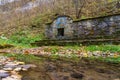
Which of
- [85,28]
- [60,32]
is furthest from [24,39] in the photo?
[85,28]

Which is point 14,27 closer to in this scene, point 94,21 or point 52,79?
point 94,21

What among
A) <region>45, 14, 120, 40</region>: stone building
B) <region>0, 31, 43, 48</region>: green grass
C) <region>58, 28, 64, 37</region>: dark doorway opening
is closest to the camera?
<region>45, 14, 120, 40</region>: stone building

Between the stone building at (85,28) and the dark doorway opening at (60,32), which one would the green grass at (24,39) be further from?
the dark doorway opening at (60,32)

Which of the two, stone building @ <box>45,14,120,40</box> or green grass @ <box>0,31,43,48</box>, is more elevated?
stone building @ <box>45,14,120,40</box>

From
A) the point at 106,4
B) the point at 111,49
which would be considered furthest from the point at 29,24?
the point at 111,49

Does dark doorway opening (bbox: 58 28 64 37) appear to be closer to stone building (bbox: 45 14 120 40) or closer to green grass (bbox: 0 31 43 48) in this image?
stone building (bbox: 45 14 120 40)

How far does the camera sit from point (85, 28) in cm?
1019

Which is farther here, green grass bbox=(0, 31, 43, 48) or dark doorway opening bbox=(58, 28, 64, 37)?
green grass bbox=(0, 31, 43, 48)

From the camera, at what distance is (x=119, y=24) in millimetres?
8891

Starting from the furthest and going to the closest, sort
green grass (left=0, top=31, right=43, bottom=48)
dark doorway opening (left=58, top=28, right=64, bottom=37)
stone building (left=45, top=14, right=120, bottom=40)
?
green grass (left=0, top=31, right=43, bottom=48) < dark doorway opening (left=58, top=28, right=64, bottom=37) < stone building (left=45, top=14, right=120, bottom=40)

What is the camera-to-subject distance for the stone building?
9.11m

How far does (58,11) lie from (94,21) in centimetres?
707

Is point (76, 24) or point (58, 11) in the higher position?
point (58, 11)

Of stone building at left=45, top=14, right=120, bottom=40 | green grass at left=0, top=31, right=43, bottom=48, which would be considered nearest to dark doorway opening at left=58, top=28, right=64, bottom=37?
A: stone building at left=45, top=14, right=120, bottom=40
